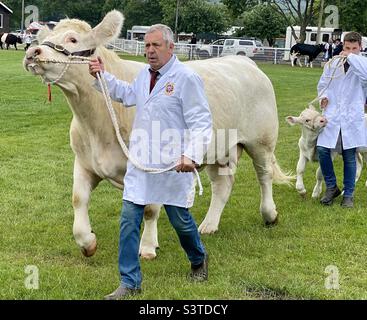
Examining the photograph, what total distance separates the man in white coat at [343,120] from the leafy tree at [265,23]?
57563mm

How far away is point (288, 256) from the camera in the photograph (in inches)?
225

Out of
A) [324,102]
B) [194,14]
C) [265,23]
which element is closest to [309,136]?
[324,102]

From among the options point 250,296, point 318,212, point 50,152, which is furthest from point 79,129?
point 50,152

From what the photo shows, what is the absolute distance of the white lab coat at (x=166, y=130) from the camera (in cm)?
447

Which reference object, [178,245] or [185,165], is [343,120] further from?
[185,165]

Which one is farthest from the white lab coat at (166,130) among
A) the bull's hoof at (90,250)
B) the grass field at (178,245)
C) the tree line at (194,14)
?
the tree line at (194,14)

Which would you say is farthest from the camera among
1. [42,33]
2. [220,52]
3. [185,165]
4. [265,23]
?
[265,23]

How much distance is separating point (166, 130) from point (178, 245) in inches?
69.5

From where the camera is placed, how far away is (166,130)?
15.0 feet

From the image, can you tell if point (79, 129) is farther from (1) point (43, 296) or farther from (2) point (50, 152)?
(2) point (50, 152)

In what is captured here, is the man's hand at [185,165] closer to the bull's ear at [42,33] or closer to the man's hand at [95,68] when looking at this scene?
the man's hand at [95,68]

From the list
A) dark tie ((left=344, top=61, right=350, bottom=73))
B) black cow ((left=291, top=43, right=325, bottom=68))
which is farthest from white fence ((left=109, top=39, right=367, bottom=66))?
dark tie ((left=344, top=61, right=350, bottom=73))

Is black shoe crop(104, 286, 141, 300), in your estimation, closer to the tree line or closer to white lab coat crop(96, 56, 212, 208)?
white lab coat crop(96, 56, 212, 208)

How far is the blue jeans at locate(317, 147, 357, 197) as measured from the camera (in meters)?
7.67
